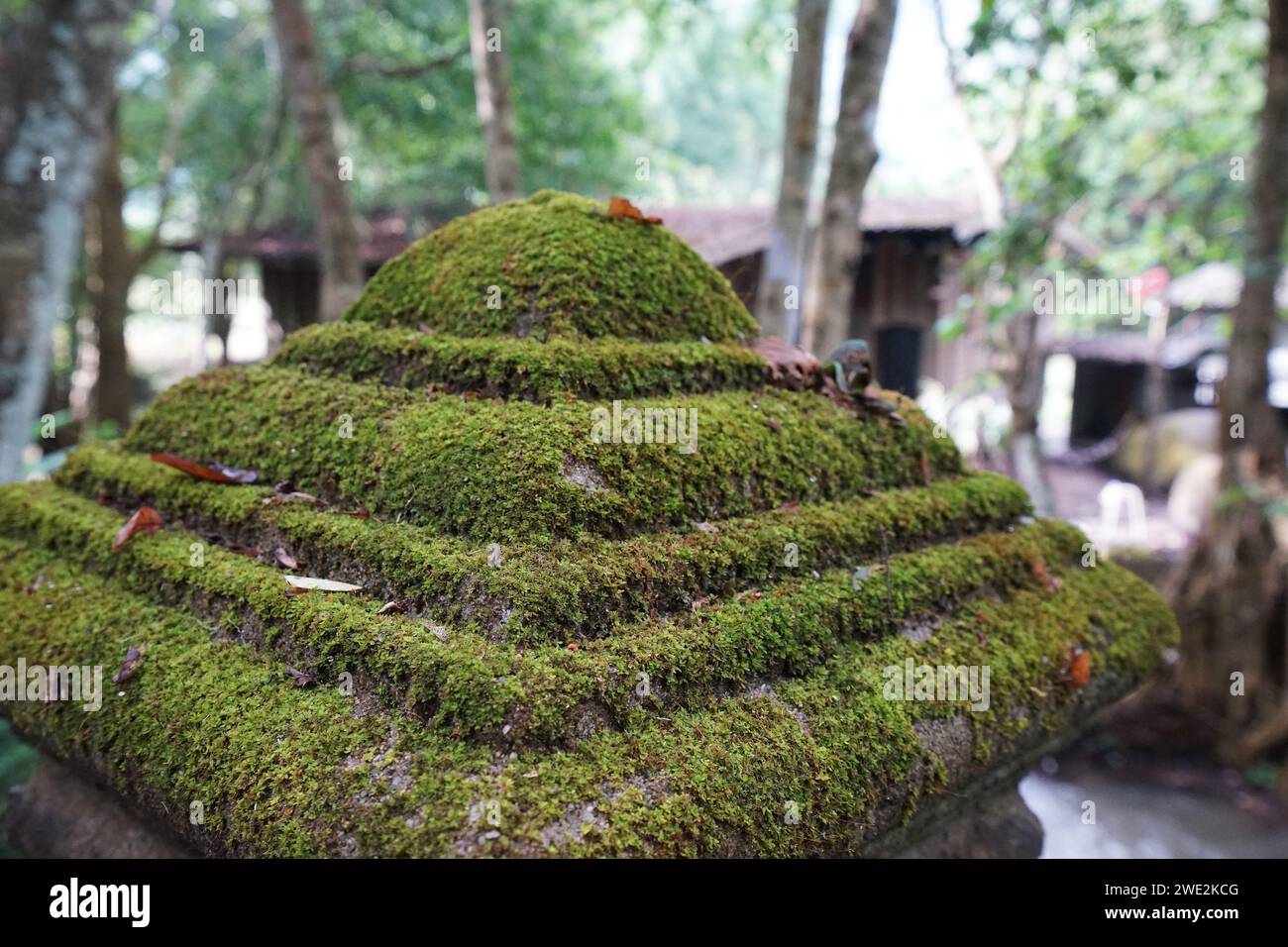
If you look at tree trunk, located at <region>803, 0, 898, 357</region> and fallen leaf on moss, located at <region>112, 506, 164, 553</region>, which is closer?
fallen leaf on moss, located at <region>112, 506, 164, 553</region>

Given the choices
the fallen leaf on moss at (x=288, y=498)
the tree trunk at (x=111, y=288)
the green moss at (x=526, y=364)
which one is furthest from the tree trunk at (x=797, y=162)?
the tree trunk at (x=111, y=288)

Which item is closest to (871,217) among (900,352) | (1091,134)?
(900,352)

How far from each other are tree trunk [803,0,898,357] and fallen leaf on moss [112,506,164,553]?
13.1 ft

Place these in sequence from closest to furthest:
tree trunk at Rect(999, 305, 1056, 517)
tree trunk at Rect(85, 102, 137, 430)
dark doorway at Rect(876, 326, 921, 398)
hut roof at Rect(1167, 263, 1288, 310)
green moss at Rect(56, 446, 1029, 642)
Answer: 1. green moss at Rect(56, 446, 1029, 642)
2. tree trunk at Rect(999, 305, 1056, 517)
3. tree trunk at Rect(85, 102, 137, 430)
4. hut roof at Rect(1167, 263, 1288, 310)
5. dark doorway at Rect(876, 326, 921, 398)

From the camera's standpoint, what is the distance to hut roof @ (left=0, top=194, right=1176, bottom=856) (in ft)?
4.62

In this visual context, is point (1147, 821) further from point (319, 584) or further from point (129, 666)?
point (129, 666)

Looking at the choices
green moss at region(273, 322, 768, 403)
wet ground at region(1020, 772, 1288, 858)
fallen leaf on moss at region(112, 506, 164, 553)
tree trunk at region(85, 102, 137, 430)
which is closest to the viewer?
green moss at region(273, 322, 768, 403)

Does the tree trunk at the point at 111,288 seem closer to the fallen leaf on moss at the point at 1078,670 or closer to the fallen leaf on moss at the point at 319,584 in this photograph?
the fallen leaf on moss at the point at 319,584

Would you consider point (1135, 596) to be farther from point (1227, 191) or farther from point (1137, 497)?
point (1137, 497)

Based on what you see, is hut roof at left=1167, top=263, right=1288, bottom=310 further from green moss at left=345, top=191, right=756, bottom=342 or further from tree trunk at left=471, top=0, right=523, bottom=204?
green moss at left=345, top=191, right=756, bottom=342

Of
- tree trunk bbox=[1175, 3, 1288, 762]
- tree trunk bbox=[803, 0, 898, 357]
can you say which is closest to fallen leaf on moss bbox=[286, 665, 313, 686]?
tree trunk bbox=[803, 0, 898, 357]

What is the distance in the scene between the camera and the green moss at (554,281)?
7.04 feet

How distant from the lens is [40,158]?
4043mm
